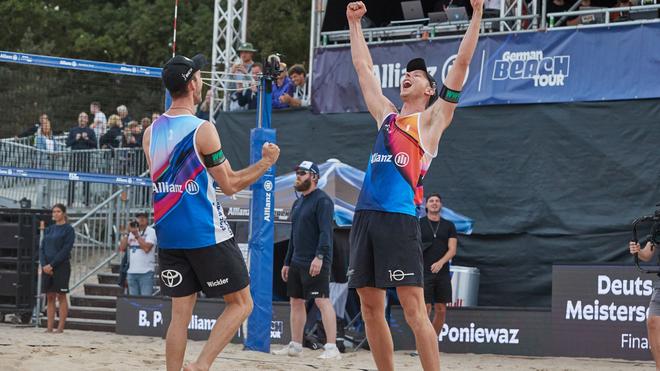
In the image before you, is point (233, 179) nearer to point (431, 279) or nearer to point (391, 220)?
point (391, 220)

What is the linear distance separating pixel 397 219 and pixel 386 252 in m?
0.21

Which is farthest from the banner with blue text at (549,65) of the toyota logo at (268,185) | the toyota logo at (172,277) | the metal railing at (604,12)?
the toyota logo at (172,277)

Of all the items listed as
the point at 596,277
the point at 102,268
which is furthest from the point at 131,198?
the point at 596,277

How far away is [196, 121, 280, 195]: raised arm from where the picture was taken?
6.41 metres

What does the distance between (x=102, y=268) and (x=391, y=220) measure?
12364 mm

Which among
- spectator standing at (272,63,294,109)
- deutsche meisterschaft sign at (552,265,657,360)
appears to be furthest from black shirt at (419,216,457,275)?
spectator standing at (272,63,294,109)

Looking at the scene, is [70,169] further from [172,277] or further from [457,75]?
[457,75]

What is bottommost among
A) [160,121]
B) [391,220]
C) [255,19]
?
[391,220]

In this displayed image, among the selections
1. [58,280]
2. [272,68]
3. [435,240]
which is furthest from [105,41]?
[272,68]

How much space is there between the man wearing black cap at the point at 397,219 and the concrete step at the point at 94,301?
10.5 meters

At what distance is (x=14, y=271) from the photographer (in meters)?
15.6

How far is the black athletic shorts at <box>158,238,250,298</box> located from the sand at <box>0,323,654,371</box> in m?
2.01

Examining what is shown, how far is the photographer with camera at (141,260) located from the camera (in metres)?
15.4

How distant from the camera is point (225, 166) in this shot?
6.47 meters
